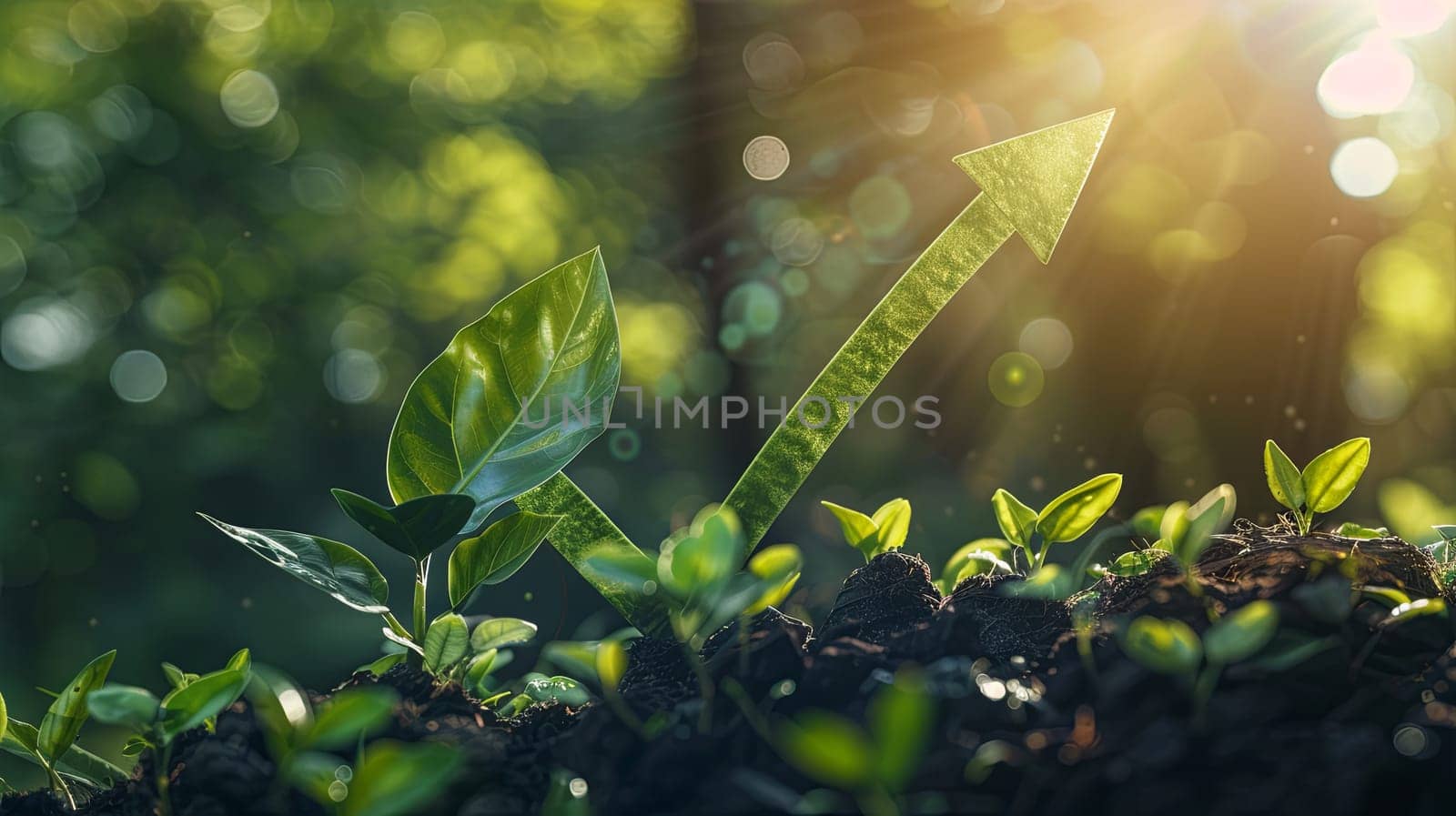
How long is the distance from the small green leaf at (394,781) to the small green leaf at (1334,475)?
0.47 meters

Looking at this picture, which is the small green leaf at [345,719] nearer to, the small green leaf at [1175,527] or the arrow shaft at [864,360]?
the arrow shaft at [864,360]

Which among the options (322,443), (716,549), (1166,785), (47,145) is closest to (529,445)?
(716,549)

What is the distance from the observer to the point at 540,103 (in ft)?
13.7

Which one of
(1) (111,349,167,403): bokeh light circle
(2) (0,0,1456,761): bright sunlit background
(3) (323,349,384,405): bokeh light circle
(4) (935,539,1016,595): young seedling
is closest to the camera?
(4) (935,539,1016,595): young seedling

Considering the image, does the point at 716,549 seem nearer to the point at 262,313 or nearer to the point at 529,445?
the point at 529,445

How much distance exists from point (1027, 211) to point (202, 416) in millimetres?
3655

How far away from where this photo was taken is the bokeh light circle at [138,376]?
11.1 feet

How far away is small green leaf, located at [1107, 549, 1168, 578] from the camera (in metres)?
0.50

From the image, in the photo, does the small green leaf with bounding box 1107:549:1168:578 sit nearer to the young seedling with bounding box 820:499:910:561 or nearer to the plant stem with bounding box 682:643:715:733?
the young seedling with bounding box 820:499:910:561

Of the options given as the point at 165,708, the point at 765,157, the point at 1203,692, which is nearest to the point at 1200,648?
the point at 1203,692

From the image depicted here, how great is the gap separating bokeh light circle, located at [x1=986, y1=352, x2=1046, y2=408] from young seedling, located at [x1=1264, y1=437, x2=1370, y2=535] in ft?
8.41

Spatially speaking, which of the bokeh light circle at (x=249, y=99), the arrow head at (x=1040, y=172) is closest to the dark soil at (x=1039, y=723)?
Result: the arrow head at (x=1040, y=172)

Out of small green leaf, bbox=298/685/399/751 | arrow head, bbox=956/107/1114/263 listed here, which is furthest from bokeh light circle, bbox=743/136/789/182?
small green leaf, bbox=298/685/399/751

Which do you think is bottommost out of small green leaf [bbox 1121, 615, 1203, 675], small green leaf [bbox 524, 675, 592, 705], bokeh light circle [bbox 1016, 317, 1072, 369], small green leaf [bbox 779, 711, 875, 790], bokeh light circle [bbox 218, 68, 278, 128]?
small green leaf [bbox 524, 675, 592, 705]
